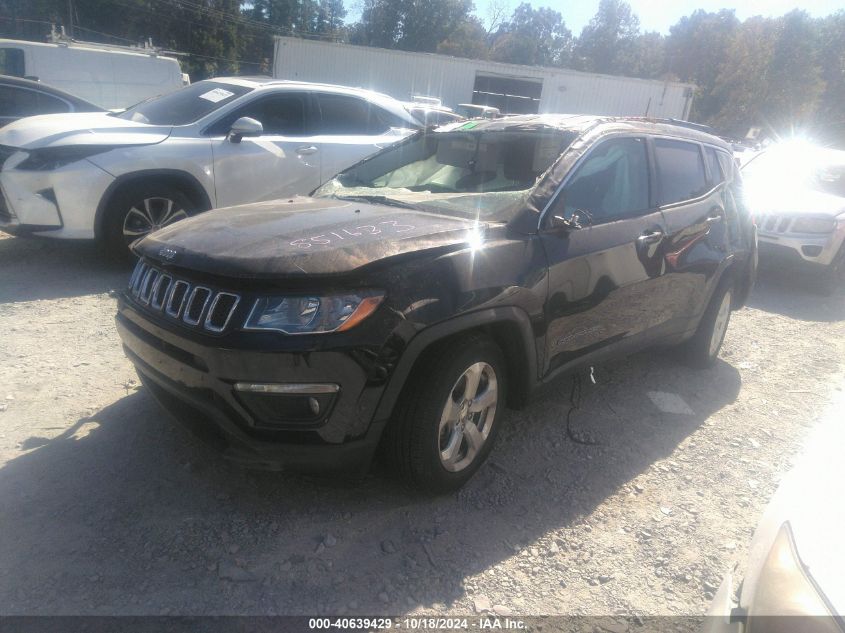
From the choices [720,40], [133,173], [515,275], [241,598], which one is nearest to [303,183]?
[133,173]

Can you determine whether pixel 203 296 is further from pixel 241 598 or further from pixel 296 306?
pixel 241 598

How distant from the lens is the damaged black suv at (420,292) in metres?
2.47

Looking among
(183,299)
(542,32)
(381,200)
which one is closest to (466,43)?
(542,32)

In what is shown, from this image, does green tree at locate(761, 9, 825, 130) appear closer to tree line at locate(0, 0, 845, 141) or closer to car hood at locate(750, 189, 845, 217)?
tree line at locate(0, 0, 845, 141)

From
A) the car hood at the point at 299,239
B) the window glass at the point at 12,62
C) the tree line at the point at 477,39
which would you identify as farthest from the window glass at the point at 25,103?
the tree line at the point at 477,39

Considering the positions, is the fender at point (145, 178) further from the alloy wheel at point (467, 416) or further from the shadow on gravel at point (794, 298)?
the shadow on gravel at point (794, 298)

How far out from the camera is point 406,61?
26.0 metres

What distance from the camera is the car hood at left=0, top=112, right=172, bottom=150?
17.8 ft

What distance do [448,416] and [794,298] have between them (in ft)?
21.8

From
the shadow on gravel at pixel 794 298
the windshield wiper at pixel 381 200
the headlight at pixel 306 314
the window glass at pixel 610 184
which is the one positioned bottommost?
the shadow on gravel at pixel 794 298

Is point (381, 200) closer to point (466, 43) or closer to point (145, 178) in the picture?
point (145, 178)

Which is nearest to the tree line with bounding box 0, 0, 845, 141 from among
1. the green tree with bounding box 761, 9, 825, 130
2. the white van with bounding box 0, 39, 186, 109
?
the green tree with bounding box 761, 9, 825, 130

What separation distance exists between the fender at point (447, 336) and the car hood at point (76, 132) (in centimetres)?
425

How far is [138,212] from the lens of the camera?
5750 millimetres
